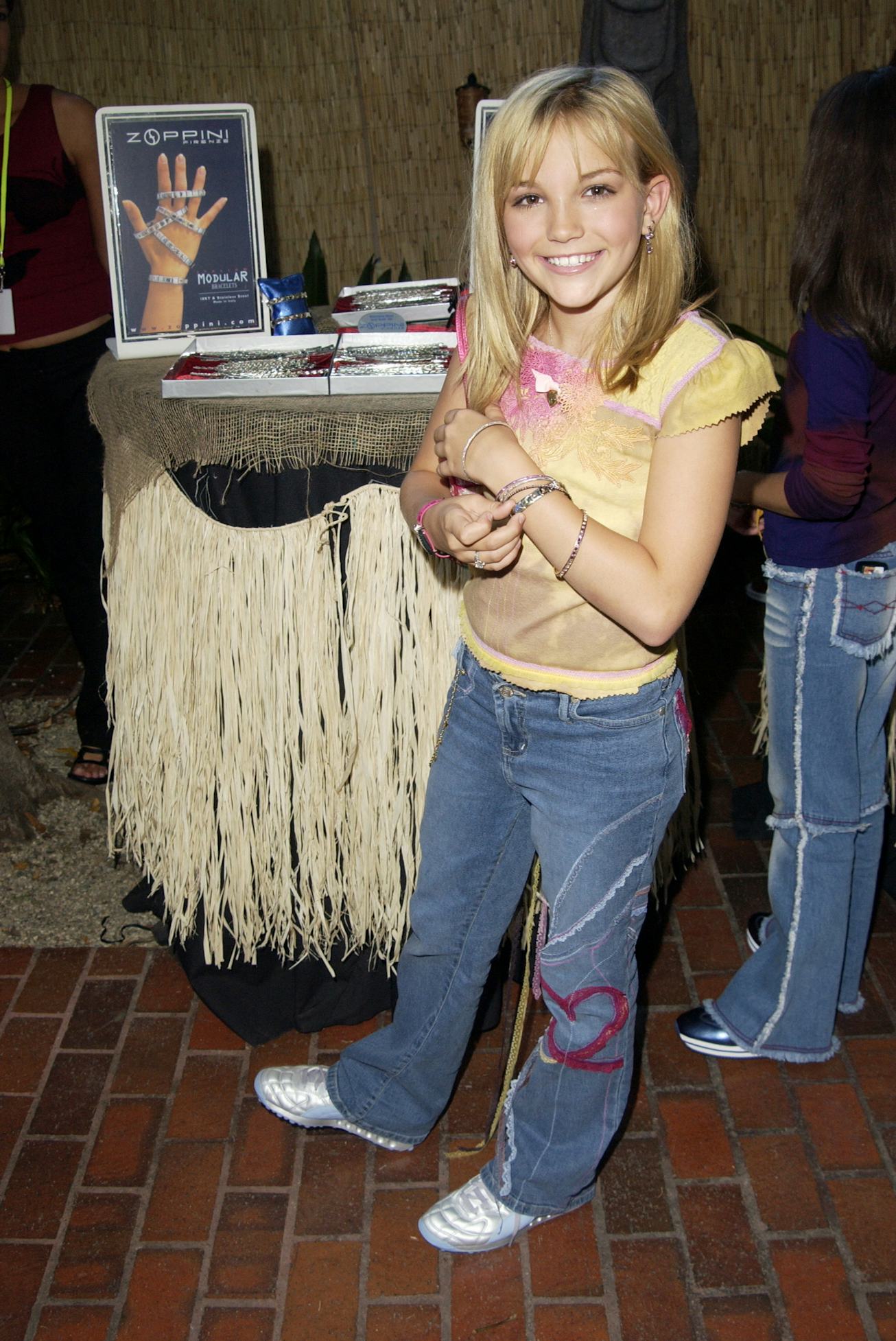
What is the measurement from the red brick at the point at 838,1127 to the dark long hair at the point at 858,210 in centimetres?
130

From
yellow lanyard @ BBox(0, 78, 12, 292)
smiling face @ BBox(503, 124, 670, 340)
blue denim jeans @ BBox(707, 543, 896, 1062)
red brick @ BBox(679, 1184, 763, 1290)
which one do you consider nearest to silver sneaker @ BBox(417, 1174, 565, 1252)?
red brick @ BBox(679, 1184, 763, 1290)

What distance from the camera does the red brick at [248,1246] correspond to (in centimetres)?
183

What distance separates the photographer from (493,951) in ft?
6.00

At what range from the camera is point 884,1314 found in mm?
1753

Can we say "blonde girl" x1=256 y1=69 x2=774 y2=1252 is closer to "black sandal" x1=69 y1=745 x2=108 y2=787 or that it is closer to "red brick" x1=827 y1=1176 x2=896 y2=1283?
"red brick" x1=827 y1=1176 x2=896 y2=1283

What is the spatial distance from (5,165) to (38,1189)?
2178mm

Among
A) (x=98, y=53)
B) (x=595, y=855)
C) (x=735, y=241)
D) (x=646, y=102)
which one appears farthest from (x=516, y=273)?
(x=98, y=53)

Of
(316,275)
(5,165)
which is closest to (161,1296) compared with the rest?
(5,165)

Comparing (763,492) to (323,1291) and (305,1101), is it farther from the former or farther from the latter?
(323,1291)

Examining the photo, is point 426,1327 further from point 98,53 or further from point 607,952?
point 98,53

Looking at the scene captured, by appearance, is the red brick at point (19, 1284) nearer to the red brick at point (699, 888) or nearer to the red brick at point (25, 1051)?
the red brick at point (25, 1051)

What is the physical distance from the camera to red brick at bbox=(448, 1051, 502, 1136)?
211 centimetres

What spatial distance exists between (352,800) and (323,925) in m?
0.27

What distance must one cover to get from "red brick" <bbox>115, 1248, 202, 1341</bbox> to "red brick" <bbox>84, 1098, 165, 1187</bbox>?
0.53 ft
